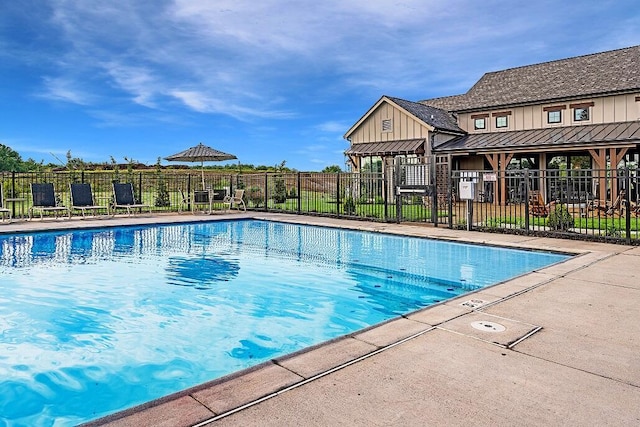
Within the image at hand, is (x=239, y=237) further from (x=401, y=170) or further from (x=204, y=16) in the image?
(x=204, y=16)

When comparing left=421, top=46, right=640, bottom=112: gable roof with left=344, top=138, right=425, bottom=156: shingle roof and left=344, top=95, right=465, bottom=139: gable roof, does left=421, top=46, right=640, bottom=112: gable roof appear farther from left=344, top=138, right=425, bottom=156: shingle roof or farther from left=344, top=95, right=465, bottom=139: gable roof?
left=344, top=138, right=425, bottom=156: shingle roof

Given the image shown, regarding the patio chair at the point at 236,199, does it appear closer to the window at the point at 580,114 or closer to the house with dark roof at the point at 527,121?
the house with dark roof at the point at 527,121

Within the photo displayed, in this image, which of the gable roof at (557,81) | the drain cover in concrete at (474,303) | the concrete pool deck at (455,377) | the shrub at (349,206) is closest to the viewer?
the concrete pool deck at (455,377)

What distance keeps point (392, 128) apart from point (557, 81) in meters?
8.24

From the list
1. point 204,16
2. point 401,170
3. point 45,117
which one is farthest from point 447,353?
point 45,117

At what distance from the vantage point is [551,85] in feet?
71.9

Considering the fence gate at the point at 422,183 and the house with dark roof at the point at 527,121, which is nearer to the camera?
the fence gate at the point at 422,183

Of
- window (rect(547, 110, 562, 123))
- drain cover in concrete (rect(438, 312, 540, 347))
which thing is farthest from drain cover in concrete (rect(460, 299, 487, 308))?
window (rect(547, 110, 562, 123))

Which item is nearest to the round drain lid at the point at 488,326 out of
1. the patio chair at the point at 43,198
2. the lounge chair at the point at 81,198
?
the lounge chair at the point at 81,198

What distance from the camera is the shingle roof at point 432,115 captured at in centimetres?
2235

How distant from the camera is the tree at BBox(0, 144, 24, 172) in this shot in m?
42.0

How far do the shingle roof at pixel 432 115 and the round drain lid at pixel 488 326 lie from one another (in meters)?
18.9

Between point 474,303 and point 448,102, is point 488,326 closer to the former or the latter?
point 474,303

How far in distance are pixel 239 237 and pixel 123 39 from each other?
14097 mm
